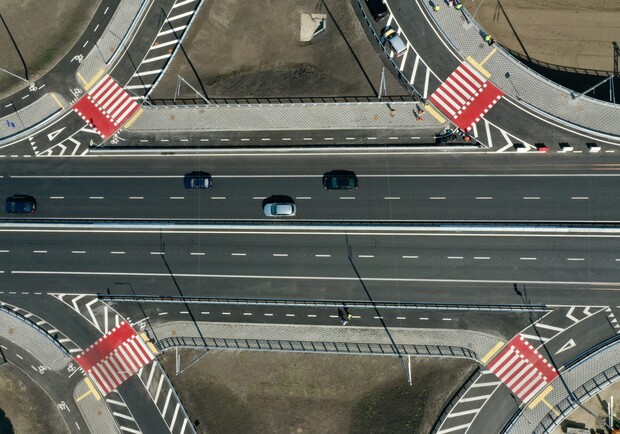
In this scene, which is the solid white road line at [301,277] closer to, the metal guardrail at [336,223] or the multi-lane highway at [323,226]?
the multi-lane highway at [323,226]

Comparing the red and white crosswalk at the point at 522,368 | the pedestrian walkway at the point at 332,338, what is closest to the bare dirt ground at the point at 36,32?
the pedestrian walkway at the point at 332,338

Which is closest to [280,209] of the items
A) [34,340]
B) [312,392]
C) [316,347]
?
[316,347]

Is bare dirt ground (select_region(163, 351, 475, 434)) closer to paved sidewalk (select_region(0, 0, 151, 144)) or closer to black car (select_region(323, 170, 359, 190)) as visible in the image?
black car (select_region(323, 170, 359, 190))

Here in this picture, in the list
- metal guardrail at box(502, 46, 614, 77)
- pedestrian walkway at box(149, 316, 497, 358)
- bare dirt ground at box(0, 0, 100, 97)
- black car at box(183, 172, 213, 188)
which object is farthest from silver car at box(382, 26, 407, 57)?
bare dirt ground at box(0, 0, 100, 97)

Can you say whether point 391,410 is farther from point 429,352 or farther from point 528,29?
point 528,29

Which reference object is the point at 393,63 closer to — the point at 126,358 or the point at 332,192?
the point at 332,192

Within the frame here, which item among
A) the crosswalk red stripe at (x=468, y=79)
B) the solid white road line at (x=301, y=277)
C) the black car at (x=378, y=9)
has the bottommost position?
the solid white road line at (x=301, y=277)

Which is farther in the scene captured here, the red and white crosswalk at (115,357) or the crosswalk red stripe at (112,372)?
the crosswalk red stripe at (112,372)
